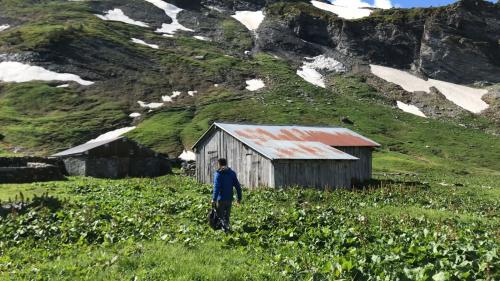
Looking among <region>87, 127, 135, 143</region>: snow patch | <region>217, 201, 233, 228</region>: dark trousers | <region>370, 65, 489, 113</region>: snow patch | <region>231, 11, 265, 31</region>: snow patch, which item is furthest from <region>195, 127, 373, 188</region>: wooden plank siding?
<region>231, 11, 265, 31</region>: snow patch

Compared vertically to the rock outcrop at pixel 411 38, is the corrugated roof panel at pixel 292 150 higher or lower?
lower

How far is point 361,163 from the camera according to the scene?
52.7 meters

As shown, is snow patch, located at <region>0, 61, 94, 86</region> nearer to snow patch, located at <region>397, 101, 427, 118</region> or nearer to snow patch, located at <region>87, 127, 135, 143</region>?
snow patch, located at <region>87, 127, 135, 143</region>

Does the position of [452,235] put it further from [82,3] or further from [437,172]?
[82,3]

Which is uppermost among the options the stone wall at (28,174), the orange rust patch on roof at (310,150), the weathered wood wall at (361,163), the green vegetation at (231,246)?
the green vegetation at (231,246)

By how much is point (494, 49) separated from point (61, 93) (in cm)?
12981

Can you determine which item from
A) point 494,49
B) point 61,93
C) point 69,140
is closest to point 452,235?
point 69,140

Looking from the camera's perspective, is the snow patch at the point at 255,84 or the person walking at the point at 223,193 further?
the snow patch at the point at 255,84

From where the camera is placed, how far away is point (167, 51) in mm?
143125

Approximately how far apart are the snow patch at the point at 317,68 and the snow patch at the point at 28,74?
198 feet

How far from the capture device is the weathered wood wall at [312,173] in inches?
1500

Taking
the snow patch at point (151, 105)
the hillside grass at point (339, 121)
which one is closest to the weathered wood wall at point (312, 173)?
the hillside grass at point (339, 121)

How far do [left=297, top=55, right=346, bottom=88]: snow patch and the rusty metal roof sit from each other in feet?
272

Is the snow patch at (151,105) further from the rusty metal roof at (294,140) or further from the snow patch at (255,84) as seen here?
the rusty metal roof at (294,140)
